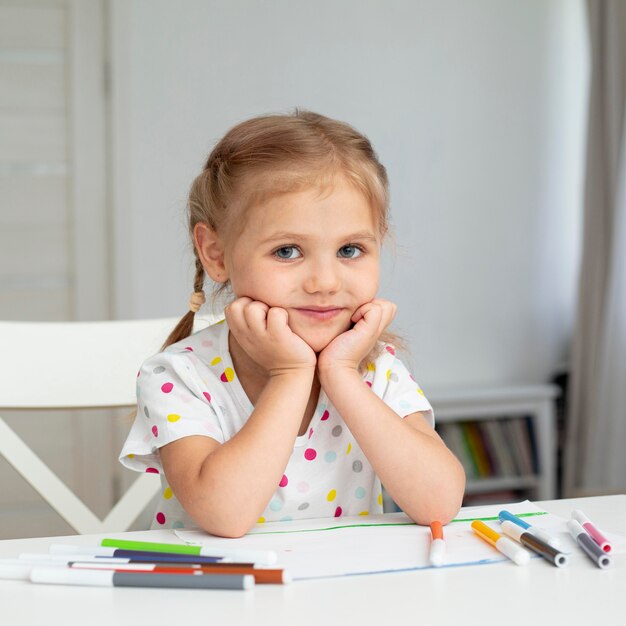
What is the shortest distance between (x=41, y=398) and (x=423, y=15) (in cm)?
249

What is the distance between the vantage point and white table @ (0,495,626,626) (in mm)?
604

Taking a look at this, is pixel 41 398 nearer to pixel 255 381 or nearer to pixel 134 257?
pixel 255 381

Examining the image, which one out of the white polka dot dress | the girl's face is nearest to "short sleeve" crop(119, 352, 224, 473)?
the white polka dot dress

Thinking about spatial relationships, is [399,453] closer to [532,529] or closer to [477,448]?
[532,529]

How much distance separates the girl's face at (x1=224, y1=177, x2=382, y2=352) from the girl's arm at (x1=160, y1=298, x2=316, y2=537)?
0.9 inches

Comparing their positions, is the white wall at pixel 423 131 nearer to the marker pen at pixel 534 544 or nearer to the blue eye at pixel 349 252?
the blue eye at pixel 349 252

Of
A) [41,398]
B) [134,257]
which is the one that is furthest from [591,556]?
[134,257]

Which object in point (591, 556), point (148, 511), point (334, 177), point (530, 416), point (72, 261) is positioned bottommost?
point (148, 511)

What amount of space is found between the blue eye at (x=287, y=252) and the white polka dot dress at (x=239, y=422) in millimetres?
164

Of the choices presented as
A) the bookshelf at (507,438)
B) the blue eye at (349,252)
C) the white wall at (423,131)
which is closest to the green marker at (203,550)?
the blue eye at (349,252)

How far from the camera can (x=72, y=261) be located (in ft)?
10.2

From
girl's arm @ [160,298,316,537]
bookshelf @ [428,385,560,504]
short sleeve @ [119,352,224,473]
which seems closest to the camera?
girl's arm @ [160,298,316,537]

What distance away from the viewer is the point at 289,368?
0.98 metres

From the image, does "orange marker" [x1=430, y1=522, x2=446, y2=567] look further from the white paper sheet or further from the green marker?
the green marker
